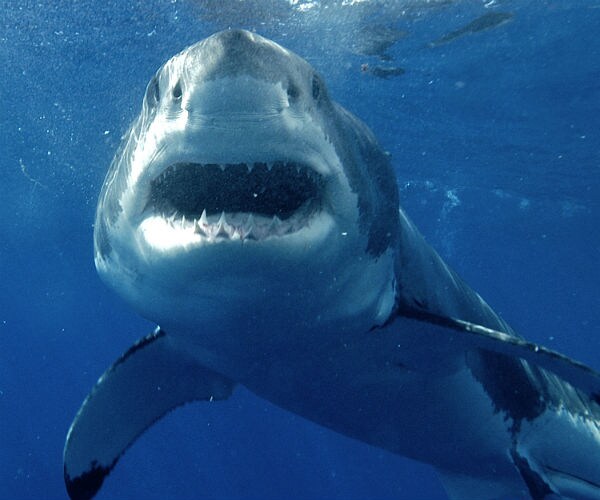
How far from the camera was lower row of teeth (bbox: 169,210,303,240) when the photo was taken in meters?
2.31

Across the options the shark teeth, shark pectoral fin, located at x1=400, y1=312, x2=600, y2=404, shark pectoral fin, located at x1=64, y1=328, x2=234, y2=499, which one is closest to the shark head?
the shark teeth

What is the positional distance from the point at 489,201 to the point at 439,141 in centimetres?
879

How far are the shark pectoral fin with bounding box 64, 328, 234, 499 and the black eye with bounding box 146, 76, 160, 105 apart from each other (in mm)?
2050

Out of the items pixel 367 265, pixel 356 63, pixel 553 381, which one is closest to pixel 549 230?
pixel 356 63

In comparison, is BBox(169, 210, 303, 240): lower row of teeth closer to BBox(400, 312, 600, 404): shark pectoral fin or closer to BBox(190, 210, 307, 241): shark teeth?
BBox(190, 210, 307, 241): shark teeth

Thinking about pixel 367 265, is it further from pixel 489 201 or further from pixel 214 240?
pixel 489 201

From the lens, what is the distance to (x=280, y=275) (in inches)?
99.8

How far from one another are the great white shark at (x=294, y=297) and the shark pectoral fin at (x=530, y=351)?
0.4 inches

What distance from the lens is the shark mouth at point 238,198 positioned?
234 centimetres

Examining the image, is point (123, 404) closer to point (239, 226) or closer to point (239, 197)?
point (239, 197)

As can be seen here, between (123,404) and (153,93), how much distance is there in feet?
9.97

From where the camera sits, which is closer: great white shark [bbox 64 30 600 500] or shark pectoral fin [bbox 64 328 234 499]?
great white shark [bbox 64 30 600 500]

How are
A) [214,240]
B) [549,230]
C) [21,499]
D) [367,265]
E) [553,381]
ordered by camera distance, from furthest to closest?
[21,499]
[549,230]
[553,381]
[367,265]
[214,240]

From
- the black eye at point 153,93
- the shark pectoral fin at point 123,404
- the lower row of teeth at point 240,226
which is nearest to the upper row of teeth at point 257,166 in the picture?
the lower row of teeth at point 240,226
